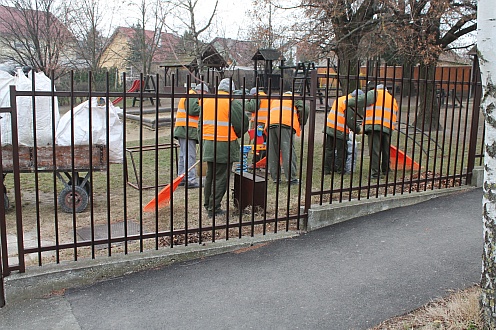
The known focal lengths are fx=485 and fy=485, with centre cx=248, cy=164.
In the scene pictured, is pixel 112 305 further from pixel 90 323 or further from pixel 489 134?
pixel 489 134

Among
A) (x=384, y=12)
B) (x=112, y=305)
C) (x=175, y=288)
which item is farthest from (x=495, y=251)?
(x=384, y=12)

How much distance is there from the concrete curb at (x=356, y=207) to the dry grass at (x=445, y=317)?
1.98 meters

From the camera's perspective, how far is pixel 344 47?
14.4 meters

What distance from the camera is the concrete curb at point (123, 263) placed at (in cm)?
399

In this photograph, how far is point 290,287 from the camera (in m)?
4.17

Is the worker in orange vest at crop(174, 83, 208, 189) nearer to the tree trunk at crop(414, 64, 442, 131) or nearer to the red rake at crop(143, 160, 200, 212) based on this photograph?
the red rake at crop(143, 160, 200, 212)

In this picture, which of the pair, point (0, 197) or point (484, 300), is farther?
point (0, 197)

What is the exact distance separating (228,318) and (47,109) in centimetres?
398

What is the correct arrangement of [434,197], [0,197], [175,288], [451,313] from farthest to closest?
1. [434,197]
2. [175,288]
3. [0,197]
4. [451,313]

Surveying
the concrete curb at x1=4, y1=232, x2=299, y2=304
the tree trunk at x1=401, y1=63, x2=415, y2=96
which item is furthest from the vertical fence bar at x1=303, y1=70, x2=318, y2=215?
the tree trunk at x1=401, y1=63, x2=415, y2=96

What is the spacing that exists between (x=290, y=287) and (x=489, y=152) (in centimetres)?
194

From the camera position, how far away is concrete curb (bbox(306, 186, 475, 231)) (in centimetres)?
558

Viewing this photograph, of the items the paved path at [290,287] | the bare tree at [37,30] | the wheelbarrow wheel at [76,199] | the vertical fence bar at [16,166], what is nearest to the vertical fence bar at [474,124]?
the paved path at [290,287]

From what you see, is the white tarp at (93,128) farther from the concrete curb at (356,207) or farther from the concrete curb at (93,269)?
the concrete curb at (356,207)
